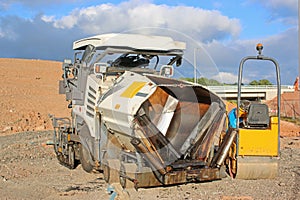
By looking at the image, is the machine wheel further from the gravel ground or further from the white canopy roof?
the white canopy roof

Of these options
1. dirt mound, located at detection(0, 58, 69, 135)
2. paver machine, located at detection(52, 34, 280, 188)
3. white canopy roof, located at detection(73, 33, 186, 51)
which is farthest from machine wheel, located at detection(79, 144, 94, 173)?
dirt mound, located at detection(0, 58, 69, 135)

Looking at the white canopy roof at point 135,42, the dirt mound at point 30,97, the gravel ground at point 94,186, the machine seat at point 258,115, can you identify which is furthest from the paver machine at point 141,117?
the dirt mound at point 30,97

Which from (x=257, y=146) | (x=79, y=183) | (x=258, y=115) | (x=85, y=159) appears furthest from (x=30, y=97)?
(x=257, y=146)

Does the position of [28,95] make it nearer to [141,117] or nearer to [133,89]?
[133,89]

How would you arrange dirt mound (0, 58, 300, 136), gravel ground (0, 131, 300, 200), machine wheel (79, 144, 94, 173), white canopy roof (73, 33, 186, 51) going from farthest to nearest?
1. dirt mound (0, 58, 300, 136)
2. machine wheel (79, 144, 94, 173)
3. white canopy roof (73, 33, 186, 51)
4. gravel ground (0, 131, 300, 200)

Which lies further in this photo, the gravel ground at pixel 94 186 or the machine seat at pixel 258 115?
the machine seat at pixel 258 115

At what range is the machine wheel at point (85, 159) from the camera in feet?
30.0

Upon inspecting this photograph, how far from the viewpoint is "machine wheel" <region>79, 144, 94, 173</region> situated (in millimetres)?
9133

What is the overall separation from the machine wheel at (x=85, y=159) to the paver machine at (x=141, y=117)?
0.02 m

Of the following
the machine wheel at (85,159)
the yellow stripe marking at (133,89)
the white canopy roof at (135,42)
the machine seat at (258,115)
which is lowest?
the machine wheel at (85,159)

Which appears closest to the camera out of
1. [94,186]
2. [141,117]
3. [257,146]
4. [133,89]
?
[141,117]

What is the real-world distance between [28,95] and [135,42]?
25444 millimetres

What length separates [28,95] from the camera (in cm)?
3269

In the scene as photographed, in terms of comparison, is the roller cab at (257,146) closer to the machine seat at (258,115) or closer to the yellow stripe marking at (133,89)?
the machine seat at (258,115)
